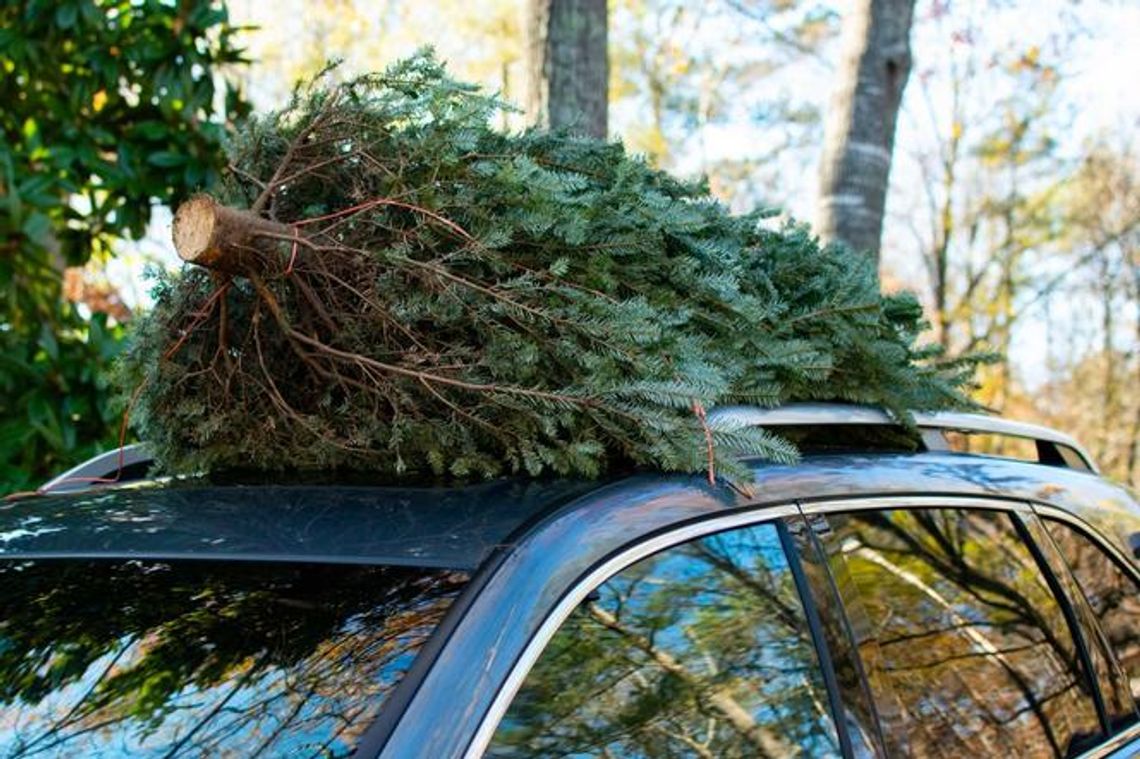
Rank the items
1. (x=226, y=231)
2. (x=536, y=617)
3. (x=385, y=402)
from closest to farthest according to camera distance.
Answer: (x=536, y=617) → (x=226, y=231) → (x=385, y=402)

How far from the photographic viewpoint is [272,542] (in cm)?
174

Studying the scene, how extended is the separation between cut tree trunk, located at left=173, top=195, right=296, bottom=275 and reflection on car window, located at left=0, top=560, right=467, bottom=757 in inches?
22.5

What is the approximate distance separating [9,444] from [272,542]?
287 cm

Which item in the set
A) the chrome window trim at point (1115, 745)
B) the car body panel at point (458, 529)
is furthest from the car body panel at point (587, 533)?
the chrome window trim at point (1115, 745)

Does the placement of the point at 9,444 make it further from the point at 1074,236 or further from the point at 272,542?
the point at 1074,236

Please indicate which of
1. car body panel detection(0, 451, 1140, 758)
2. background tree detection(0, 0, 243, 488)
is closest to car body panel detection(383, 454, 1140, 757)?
car body panel detection(0, 451, 1140, 758)

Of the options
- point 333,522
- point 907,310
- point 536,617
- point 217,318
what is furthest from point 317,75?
point 907,310

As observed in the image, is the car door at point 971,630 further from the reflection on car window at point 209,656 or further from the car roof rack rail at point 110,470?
the car roof rack rail at point 110,470

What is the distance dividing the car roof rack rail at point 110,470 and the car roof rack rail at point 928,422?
1380 mm

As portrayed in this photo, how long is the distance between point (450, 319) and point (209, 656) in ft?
2.61

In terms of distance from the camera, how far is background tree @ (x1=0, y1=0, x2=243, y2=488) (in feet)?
14.3

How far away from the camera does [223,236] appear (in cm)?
207

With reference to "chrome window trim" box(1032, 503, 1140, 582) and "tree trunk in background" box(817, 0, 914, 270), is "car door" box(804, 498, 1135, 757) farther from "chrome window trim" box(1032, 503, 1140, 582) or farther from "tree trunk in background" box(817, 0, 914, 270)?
"tree trunk in background" box(817, 0, 914, 270)

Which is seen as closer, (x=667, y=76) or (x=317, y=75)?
(x=317, y=75)
